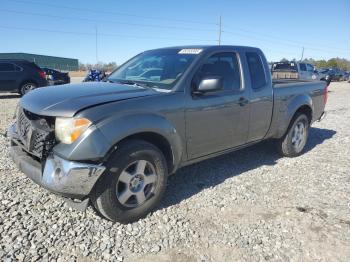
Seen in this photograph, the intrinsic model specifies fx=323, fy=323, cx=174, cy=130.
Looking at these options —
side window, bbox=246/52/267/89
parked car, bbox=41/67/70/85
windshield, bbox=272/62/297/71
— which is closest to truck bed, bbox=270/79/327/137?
side window, bbox=246/52/267/89

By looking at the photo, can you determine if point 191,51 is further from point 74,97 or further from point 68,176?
point 68,176

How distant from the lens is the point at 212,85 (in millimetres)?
3654

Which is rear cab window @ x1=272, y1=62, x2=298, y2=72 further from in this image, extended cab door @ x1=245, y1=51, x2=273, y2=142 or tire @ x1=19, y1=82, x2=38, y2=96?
extended cab door @ x1=245, y1=51, x2=273, y2=142

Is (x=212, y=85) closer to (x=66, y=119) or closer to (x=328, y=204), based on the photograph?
(x=66, y=119)

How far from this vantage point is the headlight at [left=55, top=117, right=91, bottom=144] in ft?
9.55

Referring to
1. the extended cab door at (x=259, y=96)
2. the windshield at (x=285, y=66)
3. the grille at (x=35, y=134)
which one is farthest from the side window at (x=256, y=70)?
the windshield at (x=285, y=66)

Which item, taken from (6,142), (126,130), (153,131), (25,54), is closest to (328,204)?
(153,131)

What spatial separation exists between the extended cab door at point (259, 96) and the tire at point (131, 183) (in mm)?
1810

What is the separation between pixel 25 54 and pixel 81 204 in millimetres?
63957

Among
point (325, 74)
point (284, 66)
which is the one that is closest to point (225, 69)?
point (284, 66)

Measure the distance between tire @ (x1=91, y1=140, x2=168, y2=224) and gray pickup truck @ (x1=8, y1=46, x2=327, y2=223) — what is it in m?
0.01

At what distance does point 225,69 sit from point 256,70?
28.2 inches

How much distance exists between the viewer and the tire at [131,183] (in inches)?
124

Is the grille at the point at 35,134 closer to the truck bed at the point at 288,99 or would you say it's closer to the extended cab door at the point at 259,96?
the extended cab door at the point at 259,96
